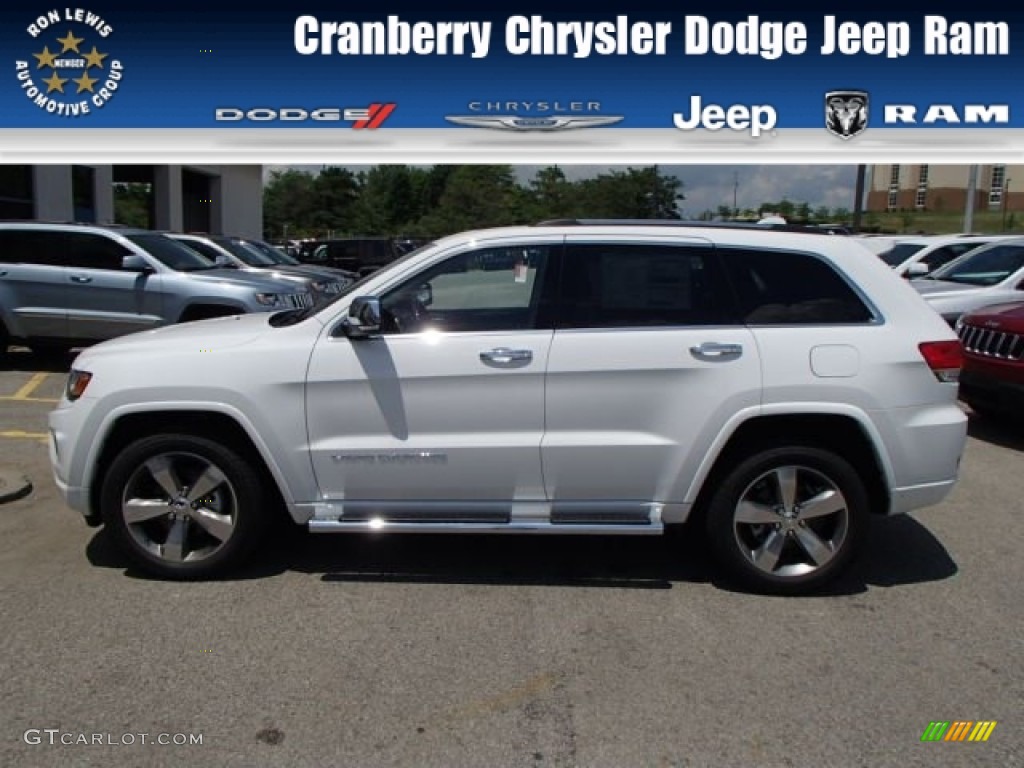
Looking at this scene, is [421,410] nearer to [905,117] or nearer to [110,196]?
[905,117]

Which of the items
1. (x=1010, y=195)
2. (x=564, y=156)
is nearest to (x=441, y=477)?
(x=564, y=156)

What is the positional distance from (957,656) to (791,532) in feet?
2.88

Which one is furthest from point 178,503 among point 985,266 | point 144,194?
point 144,194

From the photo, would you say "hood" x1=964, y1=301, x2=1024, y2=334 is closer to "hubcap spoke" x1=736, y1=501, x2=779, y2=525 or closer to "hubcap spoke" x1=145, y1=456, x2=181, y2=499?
"hubcap spoke" x1=736, y1=501, x2=779, y2=525

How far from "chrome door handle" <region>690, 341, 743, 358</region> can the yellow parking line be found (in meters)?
7.78

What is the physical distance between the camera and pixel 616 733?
301 centimetres

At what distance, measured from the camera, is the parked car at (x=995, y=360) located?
703 cm

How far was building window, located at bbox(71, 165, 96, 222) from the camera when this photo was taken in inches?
971

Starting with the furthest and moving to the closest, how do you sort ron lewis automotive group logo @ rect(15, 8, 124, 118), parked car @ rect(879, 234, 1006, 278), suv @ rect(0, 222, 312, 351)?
1. ron lewis automotive group logo @ rect(15, 8, 124, 118)
2. parked car @ rect(879, 234, 1006, 278)
3. suv @ rect(0, 222, 312, 351)

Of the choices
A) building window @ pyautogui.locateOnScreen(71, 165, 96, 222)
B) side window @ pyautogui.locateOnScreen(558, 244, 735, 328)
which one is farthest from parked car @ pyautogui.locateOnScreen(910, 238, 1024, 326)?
building window @ pyautogui.locateOnScreen(71, 165, 96, 222)

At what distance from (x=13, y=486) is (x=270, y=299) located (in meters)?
5.00

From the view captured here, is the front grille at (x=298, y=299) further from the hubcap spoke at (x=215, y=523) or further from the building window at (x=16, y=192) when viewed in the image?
the building window at (x=16, y=192)

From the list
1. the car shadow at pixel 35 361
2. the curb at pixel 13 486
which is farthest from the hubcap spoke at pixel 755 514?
the car shadow at pixel 35 361

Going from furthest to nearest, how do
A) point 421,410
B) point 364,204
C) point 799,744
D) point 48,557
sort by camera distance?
point 364,204 → point 48,557 → point 421,410 → point 799,744
